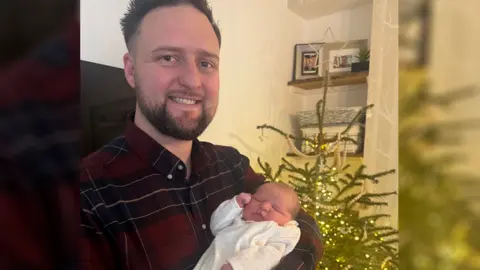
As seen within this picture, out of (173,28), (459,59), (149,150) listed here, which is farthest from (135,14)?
(459,59)

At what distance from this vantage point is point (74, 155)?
1088mm

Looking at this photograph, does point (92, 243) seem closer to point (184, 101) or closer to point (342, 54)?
point (184, 101)

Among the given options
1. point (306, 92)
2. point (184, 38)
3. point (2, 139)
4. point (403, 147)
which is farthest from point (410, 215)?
point (2, 139)

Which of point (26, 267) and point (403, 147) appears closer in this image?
point (26, 267)

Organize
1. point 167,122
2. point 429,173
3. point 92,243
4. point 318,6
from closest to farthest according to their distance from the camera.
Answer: point 92,243
point 167,122
point 429,173
point 318,6

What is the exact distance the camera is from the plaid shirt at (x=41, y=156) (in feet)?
3.36

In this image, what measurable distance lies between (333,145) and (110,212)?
22.9 inches

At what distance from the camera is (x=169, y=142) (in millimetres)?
1110

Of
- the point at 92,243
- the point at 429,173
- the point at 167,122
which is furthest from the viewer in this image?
the point at 429,173

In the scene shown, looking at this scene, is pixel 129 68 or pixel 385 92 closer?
pixel 129 68

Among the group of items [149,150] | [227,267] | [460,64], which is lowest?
[227,267]

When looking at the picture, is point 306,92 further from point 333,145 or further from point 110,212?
point 110,212

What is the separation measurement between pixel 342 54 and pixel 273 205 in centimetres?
44

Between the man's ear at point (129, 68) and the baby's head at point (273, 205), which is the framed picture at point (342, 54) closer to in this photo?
the baby's head at point (273, 205)
